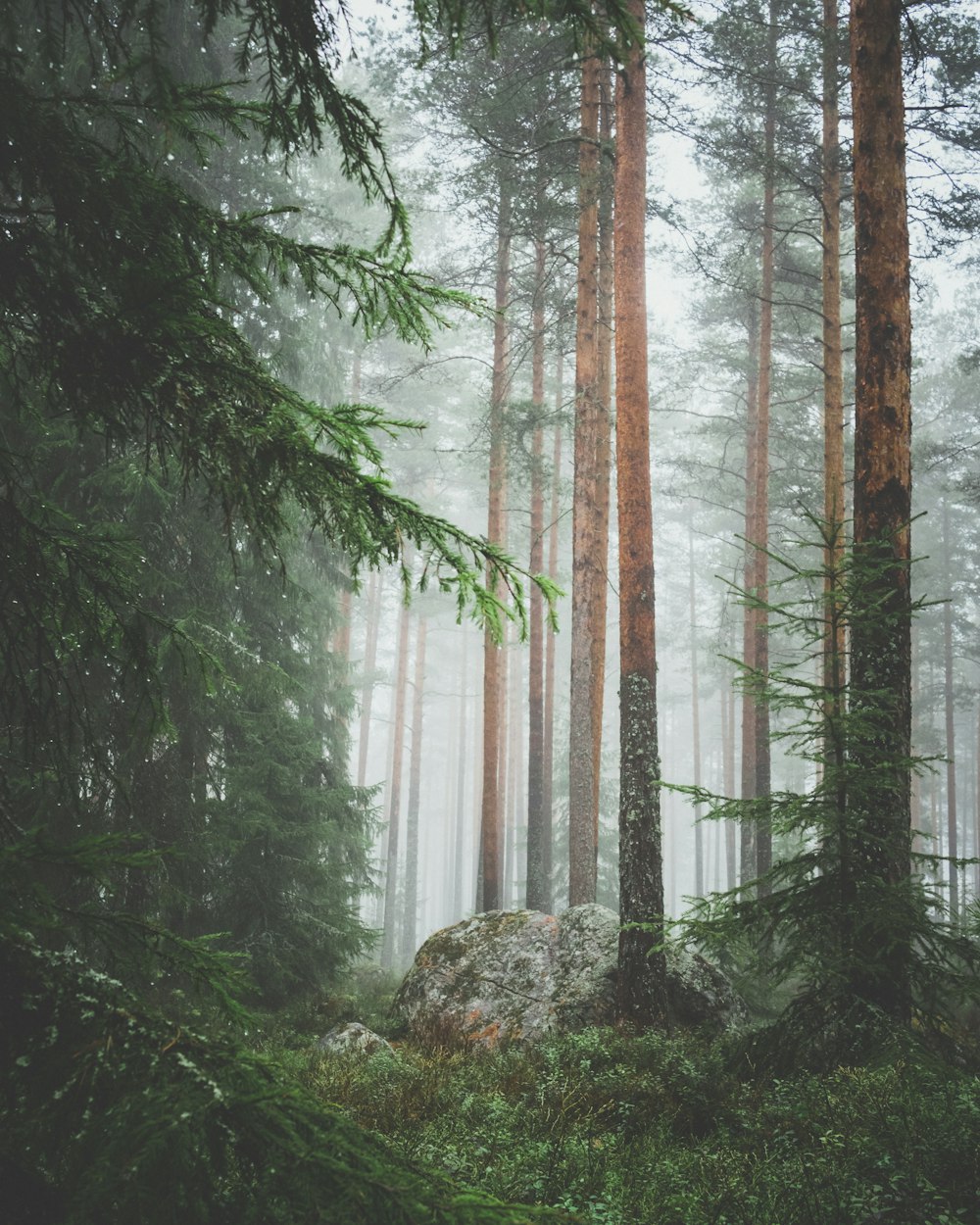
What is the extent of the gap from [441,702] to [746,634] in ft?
149

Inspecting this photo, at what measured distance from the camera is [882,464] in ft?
19.8

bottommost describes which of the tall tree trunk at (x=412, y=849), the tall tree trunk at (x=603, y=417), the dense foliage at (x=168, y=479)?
the tall tree trunk at (x=412, y=849)

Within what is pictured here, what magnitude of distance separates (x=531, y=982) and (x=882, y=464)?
717 centimetres

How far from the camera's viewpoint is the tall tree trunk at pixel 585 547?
37.8 ft

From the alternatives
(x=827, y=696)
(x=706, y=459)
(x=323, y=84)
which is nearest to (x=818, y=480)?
(x=706, y=459)

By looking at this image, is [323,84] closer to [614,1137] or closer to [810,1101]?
[614,1137]

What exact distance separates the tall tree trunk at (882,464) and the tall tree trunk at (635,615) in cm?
225

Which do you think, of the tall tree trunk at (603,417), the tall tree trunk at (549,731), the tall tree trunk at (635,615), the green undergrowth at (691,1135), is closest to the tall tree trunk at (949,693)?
the tall tree trunk at (549,731)

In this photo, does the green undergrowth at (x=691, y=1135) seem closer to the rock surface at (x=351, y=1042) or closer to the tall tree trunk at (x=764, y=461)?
the rock surface at (x=351, y=1042)

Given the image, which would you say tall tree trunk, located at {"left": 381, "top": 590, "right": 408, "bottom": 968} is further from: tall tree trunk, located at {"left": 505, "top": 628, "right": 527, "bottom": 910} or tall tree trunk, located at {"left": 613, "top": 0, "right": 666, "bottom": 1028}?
tall tree trunk, located at {"left": 613, "top": 0, "right": 666, "bottom": 1028}

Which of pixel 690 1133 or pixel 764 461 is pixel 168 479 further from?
pixel 764 461

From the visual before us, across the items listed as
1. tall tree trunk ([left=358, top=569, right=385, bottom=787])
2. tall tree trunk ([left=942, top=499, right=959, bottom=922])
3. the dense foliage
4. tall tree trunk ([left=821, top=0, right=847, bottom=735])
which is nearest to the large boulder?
the dense foliage

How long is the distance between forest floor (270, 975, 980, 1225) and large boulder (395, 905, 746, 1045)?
81.0 inches

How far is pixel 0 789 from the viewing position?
2244 millimetres
